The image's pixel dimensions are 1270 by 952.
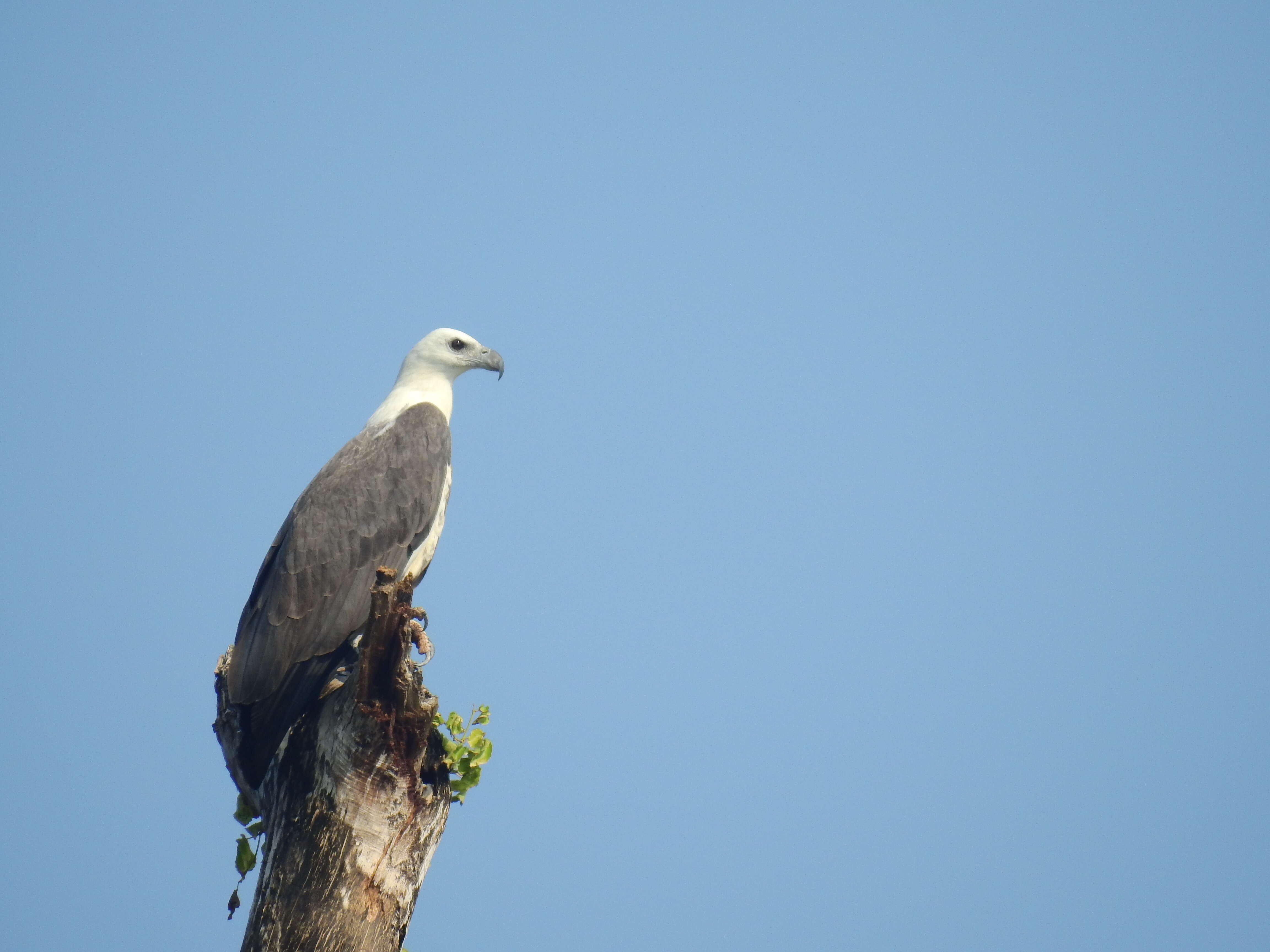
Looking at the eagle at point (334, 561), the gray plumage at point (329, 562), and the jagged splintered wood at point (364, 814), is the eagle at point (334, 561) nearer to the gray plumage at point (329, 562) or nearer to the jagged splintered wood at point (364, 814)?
the gray plumage at point (329, 562)

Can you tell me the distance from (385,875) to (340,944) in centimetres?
35

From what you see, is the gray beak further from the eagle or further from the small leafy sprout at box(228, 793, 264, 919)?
the small leafy sprout at box(228, 793, 264, 919)

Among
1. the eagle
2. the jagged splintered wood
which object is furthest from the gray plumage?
the jagged splintered wood

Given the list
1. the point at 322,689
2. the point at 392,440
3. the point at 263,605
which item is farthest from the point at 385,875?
the point at 392,440

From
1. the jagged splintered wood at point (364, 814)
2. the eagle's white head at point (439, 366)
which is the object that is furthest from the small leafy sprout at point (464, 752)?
the eagle's white head at point (439, 366)

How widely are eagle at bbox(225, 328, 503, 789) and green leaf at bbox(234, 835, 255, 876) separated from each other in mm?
318

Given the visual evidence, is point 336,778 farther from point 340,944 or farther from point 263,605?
point 263,605

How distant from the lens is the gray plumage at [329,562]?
6457mm

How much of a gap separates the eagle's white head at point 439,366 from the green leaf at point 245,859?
3.99 m

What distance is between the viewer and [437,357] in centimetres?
946

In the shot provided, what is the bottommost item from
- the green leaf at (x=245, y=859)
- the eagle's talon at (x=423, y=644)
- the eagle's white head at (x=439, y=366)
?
the green leaf at (x=245, y=859)

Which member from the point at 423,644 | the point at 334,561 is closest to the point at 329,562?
the point at 334,561

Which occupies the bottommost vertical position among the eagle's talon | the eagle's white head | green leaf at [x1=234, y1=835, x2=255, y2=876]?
green leaf at [x1=234, y1=835, x2=255, y2=876]

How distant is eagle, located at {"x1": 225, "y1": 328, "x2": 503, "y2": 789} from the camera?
21.1ft
